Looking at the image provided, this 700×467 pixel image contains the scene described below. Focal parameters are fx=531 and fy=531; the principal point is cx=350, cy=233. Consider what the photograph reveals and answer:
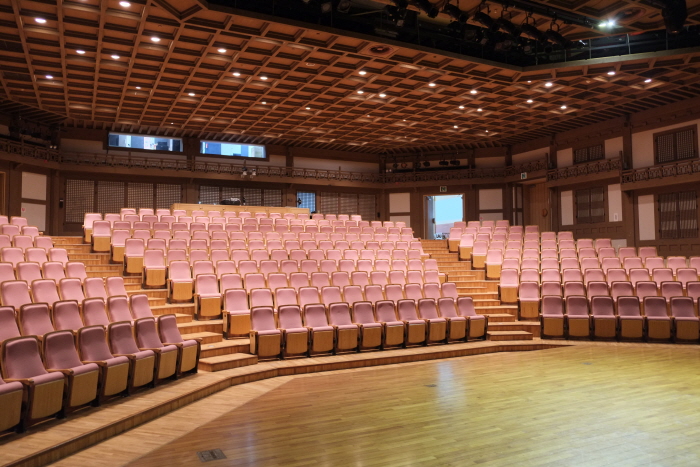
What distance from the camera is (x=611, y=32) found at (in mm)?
5574

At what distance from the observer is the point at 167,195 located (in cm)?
952

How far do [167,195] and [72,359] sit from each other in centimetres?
725

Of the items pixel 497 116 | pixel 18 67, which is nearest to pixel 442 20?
pixel 497 116

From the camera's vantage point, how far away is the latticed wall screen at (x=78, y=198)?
877 cm

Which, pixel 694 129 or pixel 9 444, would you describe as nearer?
pixel 9 444

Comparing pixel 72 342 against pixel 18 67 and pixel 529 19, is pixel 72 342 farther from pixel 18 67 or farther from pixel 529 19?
pixel 529 19

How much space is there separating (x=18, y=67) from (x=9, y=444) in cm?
532

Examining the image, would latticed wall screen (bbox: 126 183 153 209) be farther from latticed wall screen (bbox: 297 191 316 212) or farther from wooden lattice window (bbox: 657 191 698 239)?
wooden lattice window (bbox: 657 191 698 239)

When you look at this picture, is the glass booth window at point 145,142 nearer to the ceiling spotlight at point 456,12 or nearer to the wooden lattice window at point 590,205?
the ceiling spotlight at point 456,12

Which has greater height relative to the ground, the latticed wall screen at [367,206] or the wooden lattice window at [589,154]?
the wooden lattice window at [589,154]

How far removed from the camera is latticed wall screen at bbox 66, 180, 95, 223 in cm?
877

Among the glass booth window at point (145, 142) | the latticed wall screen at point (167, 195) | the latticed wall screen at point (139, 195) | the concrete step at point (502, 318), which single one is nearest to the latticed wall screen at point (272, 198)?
the latticed wall screen at point (167, 195)

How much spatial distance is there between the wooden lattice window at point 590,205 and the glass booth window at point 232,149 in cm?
581

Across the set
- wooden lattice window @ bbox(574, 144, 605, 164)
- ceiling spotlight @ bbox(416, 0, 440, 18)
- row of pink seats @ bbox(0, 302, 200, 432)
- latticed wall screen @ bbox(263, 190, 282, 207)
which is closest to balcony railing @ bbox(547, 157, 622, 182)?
wooden lattice window @ bbox(574, 144, 605, 164)
